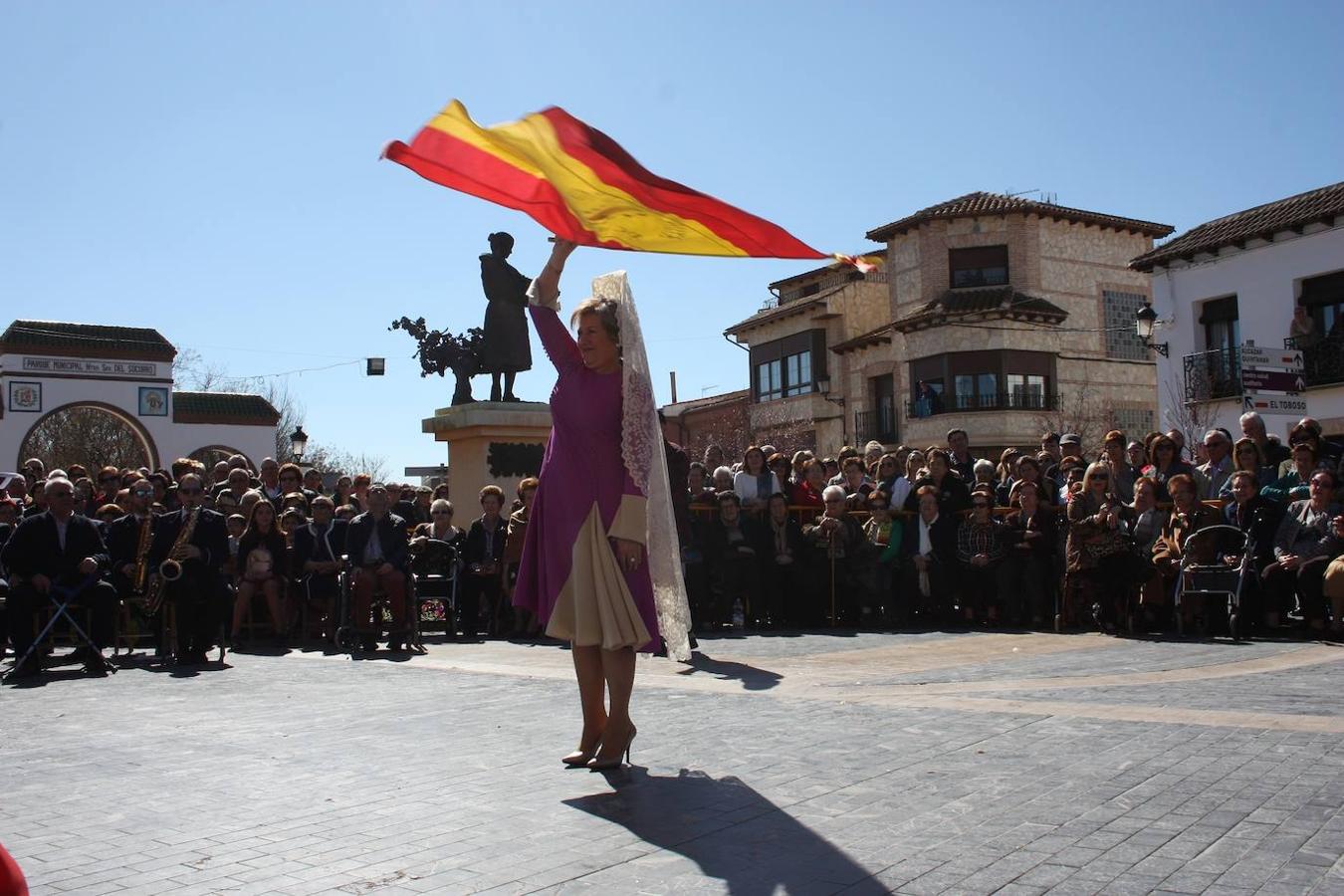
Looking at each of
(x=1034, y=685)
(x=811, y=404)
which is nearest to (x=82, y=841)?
(x=1034, y=685)

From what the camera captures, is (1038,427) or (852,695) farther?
(1038,427)

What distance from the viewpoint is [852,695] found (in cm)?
777

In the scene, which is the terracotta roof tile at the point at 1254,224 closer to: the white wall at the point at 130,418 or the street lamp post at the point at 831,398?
the street lamp post at the point at 831,398

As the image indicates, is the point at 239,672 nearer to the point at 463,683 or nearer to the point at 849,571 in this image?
the point at 463,683

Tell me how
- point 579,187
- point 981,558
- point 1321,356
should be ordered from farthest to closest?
point 1321,356, point 981,558, point 579,187

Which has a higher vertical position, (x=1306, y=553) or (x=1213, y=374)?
(x=1213, y=374)

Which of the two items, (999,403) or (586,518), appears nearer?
(586,518)

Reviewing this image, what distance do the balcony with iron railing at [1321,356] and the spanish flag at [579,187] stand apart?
2909 cm

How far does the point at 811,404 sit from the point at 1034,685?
45740 mm

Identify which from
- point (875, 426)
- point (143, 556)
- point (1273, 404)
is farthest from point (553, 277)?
point (875, 426)

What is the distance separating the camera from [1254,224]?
3328 cm

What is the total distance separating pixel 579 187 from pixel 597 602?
2088 mm

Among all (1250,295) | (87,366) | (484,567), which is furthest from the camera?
(87,366)

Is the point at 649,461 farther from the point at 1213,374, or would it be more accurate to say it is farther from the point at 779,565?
the point at 1213,374
